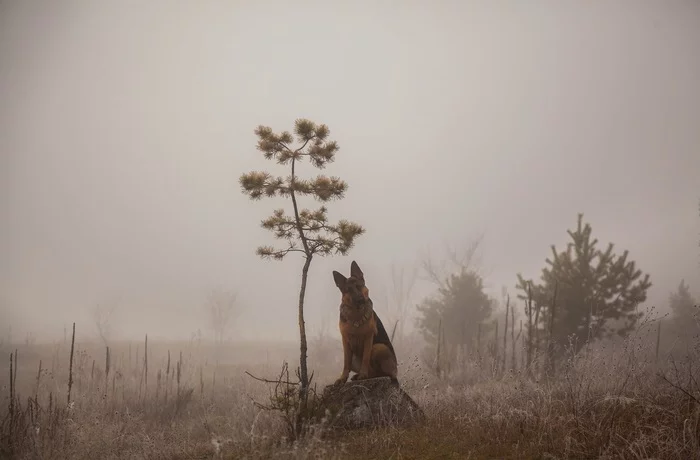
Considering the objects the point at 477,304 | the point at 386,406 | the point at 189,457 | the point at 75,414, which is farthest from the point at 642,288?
the point at 75,414

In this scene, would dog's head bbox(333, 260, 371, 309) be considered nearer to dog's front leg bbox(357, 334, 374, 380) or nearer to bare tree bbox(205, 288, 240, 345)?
dog's front leg bbox(357, 334, 374, 380)

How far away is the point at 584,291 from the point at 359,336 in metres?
12.7

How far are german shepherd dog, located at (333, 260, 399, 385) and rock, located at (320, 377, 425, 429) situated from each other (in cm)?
20

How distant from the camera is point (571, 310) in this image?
16328 mm

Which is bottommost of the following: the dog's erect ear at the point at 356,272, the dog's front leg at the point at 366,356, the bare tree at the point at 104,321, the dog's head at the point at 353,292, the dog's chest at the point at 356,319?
the bare tree at the point at 104,321

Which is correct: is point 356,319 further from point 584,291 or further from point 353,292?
point 584,291

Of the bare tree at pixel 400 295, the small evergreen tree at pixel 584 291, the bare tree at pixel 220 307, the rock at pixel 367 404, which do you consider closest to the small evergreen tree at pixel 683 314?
the small evergreen tree at pixel 584 291

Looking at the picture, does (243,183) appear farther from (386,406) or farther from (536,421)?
(536,421)

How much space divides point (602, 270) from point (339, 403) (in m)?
13.6

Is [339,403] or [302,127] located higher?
[302,127]

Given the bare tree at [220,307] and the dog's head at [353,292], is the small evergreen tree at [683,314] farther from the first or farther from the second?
the bare tree at [220,307]

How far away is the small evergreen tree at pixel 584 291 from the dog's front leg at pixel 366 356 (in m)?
10.6

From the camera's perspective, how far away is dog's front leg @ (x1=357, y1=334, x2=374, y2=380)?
23.7ft

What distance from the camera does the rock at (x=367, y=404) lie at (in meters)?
6.92
